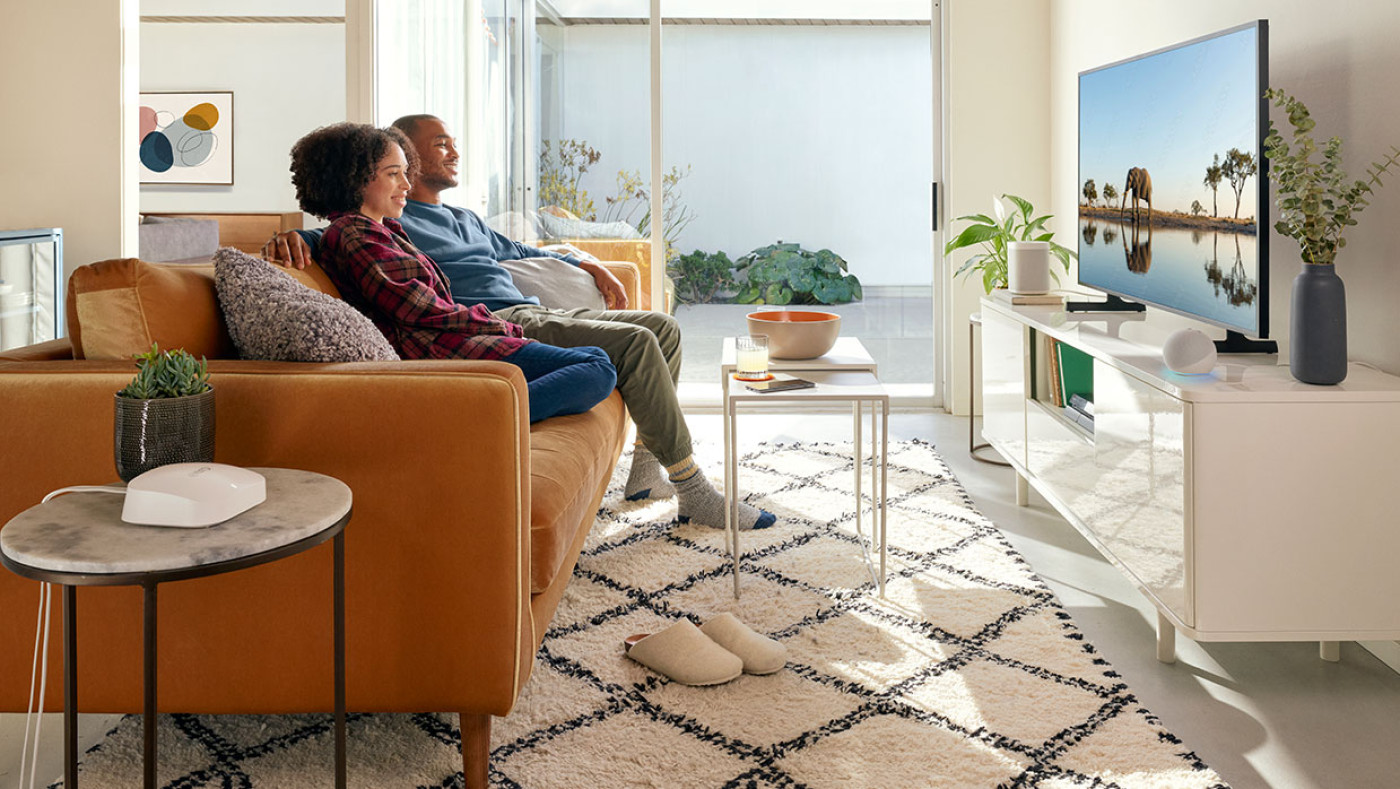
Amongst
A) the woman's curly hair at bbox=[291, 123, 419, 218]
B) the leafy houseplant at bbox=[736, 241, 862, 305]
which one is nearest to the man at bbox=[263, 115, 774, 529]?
the woman's curly hair at bbox=[291, 123, 419, 218]

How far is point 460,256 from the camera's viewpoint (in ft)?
11.8

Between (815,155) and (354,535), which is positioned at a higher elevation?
(815,155)

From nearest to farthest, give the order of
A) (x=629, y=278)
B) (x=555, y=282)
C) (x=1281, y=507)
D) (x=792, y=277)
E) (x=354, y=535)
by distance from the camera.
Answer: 1. (x=354, y=535)
2. (x=1281, y=507)
3. (x=555, y=282)
4. (x=629, y=278)
5. (x=792, y=277)

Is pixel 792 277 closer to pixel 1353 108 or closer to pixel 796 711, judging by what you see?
pixel 1353 108

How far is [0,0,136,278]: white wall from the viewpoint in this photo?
13.4 ft

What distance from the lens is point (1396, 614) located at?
212 cm

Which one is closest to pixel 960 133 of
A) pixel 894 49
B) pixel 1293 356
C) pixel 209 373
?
pixel 894 49

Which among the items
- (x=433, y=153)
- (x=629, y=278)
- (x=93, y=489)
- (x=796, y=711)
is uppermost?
(x=433, y=153)

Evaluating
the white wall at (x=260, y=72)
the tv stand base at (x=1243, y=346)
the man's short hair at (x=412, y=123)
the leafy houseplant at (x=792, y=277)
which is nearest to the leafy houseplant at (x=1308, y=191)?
the tv stand base at (x=1243, y=346)

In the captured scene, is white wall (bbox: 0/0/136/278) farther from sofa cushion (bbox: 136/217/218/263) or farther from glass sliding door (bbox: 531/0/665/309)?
glass sliding door (bbox: 531/0/665/309)

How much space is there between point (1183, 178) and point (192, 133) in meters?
7.42

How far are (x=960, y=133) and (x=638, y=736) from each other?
12.8 ft

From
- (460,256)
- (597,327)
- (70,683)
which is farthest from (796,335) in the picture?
(70,683)

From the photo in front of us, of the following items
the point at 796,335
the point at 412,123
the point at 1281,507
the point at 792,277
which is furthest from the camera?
the point at 792,277
